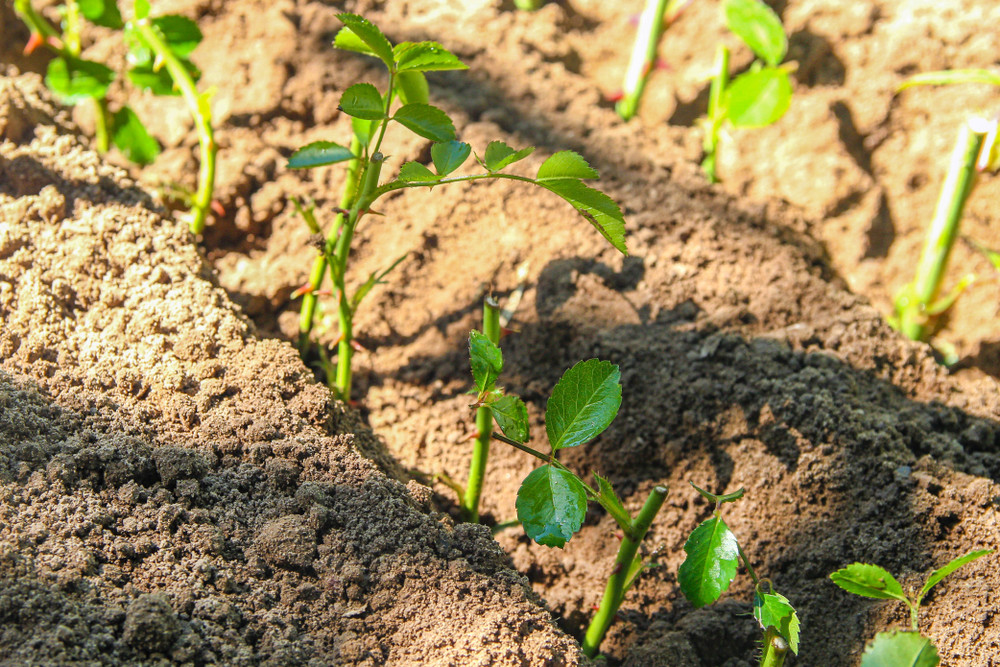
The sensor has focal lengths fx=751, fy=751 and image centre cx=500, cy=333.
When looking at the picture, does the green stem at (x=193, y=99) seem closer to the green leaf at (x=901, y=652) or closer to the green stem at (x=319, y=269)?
the green stem at (x=319, y=269)

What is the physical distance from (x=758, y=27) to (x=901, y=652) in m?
1.39

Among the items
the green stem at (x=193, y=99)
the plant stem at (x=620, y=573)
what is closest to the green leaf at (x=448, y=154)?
the plant stem at (x=620, y=573)

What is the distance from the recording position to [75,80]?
1501 millimetres

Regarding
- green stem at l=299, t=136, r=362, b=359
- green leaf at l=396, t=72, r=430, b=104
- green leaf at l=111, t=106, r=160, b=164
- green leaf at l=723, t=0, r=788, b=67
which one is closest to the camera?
green leaf at l=396, t=72, r=430, b=104

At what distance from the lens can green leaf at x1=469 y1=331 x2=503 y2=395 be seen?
908 mm

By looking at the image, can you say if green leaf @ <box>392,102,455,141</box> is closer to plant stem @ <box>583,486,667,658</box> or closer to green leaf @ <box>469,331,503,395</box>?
green leaf @ <box>469,331,503,395</box>

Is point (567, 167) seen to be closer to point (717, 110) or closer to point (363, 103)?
point (363, 103)

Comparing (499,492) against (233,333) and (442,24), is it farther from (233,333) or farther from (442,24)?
(442,24)

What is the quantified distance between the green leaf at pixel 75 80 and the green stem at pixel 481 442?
3.24 feet

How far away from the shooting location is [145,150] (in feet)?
5.21

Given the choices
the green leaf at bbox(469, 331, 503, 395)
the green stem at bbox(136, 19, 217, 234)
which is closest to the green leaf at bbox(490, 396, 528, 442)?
the green leaf at bbox(469, 331, 503, 395)

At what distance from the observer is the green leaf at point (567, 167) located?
98 centimetres

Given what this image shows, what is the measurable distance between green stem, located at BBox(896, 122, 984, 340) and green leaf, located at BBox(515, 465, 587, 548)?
103cm

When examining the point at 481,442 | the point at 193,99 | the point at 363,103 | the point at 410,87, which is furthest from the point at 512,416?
the point at 193,99
